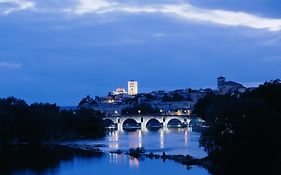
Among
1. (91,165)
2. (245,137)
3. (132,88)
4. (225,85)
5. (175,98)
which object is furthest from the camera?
(132,88)

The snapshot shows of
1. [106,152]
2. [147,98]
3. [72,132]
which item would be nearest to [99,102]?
[147,98]

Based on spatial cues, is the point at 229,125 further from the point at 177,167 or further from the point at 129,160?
the point at 129,160

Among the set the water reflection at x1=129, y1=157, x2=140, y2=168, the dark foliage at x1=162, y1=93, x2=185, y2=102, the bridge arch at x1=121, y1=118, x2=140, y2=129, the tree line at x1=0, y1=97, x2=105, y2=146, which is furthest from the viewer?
the dark foliage at x1=162, y1=93, x2=185, y2=102

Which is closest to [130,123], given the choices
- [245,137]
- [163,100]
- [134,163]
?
[163,100]

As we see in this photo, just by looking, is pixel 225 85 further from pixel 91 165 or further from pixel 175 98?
pixel 91 165

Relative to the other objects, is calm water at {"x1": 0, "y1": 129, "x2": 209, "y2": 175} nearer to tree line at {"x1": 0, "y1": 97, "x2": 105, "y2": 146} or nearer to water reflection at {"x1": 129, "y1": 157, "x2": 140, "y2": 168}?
water reflection at {"x1": 129, "y1": 157, "x2": 140, "y2": 168}

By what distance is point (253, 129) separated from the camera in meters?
25.9

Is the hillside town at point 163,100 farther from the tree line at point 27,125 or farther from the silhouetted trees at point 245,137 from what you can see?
the silhouetted trees at point 245,137

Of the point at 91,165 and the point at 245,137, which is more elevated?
the point at 245,137

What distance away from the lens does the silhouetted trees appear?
25.4m

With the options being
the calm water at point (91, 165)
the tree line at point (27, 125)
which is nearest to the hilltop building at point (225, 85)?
the tree line at point (27, 125)

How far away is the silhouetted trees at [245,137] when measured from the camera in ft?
83.2

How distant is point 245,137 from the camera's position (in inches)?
1036

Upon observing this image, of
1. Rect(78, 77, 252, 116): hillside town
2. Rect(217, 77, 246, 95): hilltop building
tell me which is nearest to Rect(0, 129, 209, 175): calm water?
Rect(78, 77, 252, 116): hillside town
